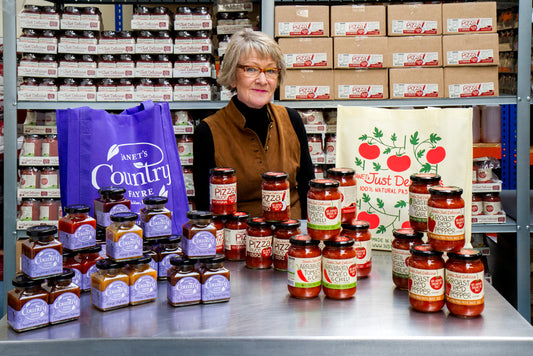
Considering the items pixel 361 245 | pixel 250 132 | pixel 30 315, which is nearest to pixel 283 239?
pixel 361 245

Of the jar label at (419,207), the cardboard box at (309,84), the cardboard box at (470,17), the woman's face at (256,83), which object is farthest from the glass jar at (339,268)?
the cardboard box at (470,17)

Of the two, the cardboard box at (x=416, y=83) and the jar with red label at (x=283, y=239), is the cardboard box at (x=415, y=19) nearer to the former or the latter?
the cardboard box at (x=416, y=83)

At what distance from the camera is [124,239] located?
47.3 inches

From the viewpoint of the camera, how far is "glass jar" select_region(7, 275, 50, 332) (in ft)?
→ 3.55

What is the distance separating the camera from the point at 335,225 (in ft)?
4.23

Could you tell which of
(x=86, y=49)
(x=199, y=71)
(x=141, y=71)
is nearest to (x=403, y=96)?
(x=199, y=71)

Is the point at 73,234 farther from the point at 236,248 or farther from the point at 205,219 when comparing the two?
the point at 236,248

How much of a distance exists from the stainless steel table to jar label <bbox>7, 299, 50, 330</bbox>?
17mm

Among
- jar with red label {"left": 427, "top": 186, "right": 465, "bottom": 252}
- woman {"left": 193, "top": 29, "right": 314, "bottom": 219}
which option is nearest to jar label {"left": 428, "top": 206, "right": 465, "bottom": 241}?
jar with red label {"left": 427, "top": 186, "right": 465, "bottom": 252}

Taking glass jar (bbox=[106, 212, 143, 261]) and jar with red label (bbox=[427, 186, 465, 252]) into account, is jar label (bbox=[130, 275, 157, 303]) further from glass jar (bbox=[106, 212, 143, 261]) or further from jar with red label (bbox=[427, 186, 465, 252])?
jar with red label (bbox=[427, 186, 465, 252])

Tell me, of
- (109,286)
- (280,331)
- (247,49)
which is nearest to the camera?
(280,331)

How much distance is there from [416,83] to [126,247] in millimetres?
2350

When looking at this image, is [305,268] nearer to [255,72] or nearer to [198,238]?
[198,238]

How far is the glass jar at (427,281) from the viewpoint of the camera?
117cm
